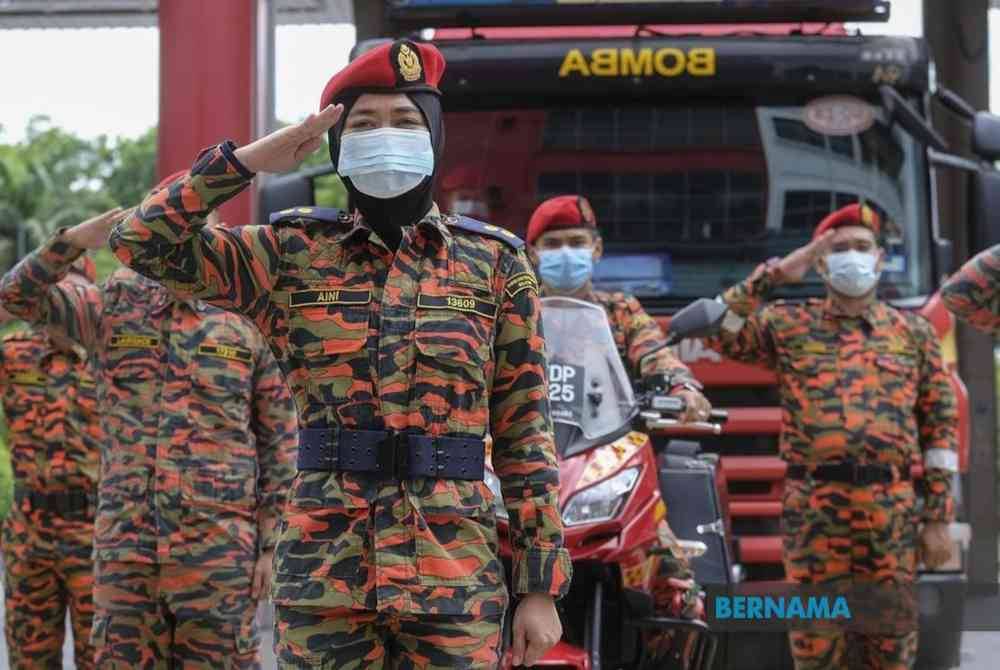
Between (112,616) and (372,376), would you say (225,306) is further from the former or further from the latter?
(112,616)

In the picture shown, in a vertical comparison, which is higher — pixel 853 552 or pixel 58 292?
pixel 58 292

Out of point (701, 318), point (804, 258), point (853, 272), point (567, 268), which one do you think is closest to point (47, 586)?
point (567, 268)

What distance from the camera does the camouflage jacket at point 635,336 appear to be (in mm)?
6012

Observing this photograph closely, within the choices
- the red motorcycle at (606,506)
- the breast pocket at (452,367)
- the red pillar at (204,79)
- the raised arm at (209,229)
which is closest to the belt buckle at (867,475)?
the red motorcycle at (606,506)

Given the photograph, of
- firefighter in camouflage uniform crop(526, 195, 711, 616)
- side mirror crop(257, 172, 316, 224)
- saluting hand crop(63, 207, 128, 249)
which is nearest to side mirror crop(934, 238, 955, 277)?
firefighter in camouflage uniform crop(526, 195, 711, 616)

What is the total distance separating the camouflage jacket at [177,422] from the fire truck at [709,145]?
2.26 metres

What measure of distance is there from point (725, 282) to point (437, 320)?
449 centimetres

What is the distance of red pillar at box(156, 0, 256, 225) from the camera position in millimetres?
9969

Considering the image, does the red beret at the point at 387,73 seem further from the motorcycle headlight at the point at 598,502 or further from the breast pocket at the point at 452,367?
the motorcycle headlight at the point at 598,502

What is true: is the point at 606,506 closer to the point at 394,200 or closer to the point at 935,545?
the point at 394,200

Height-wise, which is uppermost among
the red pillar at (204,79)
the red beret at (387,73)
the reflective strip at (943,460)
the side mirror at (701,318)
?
the red pillar at (204,79)

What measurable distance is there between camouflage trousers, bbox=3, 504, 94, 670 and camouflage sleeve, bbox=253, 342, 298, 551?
1203mm

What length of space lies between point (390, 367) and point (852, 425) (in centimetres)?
366

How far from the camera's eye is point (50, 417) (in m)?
6.76
